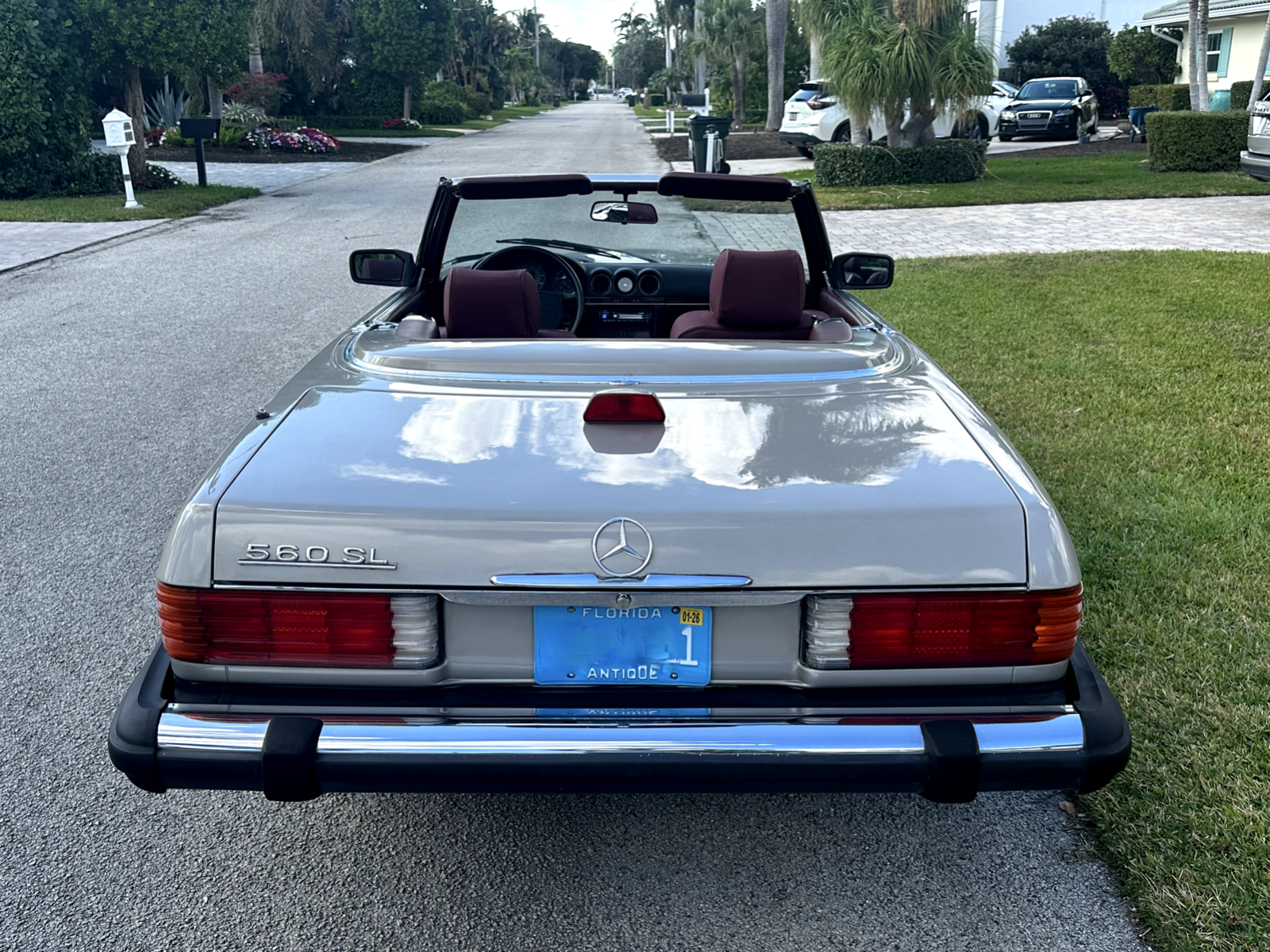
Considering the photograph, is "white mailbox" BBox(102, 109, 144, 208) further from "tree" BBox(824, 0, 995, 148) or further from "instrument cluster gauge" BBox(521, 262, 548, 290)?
"instrument cluster gauge" BBox(521, 262, 548, 290)

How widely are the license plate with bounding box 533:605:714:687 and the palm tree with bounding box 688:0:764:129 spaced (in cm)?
3749

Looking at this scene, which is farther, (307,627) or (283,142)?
(283,142)

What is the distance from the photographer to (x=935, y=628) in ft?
7.61

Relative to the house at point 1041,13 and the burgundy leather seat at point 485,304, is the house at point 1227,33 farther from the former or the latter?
the burgundy leather seat at point 485,304

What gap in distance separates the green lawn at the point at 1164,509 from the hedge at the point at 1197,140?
9.33 meters

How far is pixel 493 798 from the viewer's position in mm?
3100

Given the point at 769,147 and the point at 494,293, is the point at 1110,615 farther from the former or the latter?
the point at 769,147

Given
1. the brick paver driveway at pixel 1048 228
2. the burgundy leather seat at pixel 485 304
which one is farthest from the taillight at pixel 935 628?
the brick paver driveway at pixel 1048 228

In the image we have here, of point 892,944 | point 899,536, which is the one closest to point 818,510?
point 899,536

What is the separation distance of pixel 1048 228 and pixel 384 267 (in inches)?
472

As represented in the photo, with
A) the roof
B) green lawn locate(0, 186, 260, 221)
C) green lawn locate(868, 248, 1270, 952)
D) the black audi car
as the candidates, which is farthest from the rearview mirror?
the roof

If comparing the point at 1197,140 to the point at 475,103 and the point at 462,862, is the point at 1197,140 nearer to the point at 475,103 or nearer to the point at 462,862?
the point at 462,862

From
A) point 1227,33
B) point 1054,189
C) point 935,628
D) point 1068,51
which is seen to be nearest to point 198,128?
point 1054,189

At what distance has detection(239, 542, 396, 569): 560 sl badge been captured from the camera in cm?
225
